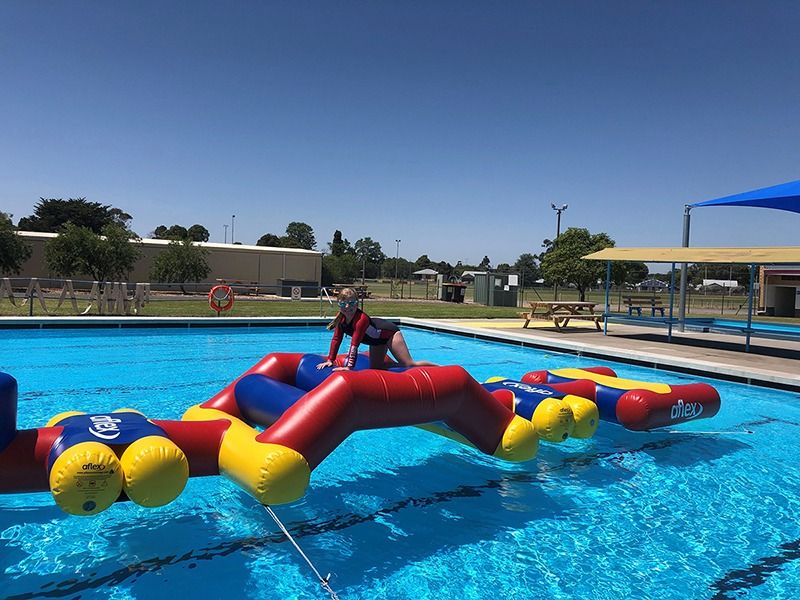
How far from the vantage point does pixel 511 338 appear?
44.5 ft

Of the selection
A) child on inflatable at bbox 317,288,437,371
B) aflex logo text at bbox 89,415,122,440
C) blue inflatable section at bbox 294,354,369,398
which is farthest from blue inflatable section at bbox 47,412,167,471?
child on inflatable at bbox 317,288,437,371

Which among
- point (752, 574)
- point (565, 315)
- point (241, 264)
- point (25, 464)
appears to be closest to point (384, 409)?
point (25, 464)

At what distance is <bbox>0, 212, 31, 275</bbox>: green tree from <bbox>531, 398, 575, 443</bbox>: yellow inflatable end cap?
104 ft

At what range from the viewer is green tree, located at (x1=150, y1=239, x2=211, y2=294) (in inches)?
1253

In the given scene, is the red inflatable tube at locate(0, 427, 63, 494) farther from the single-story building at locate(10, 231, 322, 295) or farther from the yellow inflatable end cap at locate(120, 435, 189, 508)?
the single-story building at locate(10, 231, 322, 295)

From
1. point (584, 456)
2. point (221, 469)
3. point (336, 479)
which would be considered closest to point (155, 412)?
point (336, 479)

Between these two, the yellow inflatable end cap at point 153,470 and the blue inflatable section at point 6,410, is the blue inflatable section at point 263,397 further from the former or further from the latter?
the blue inflatable section at point 6,410

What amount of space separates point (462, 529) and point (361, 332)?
75.2 inches

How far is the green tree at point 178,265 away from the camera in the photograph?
31.8 metres

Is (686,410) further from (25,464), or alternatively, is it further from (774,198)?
(774,198)

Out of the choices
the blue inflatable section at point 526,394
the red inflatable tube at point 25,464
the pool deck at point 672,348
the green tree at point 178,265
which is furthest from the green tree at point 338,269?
the red inflatable tube at point 25,464

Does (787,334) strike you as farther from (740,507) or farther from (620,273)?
(620,273)

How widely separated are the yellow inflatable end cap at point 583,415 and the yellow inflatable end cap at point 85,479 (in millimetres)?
3825

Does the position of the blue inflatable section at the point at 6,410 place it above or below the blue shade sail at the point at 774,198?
below
